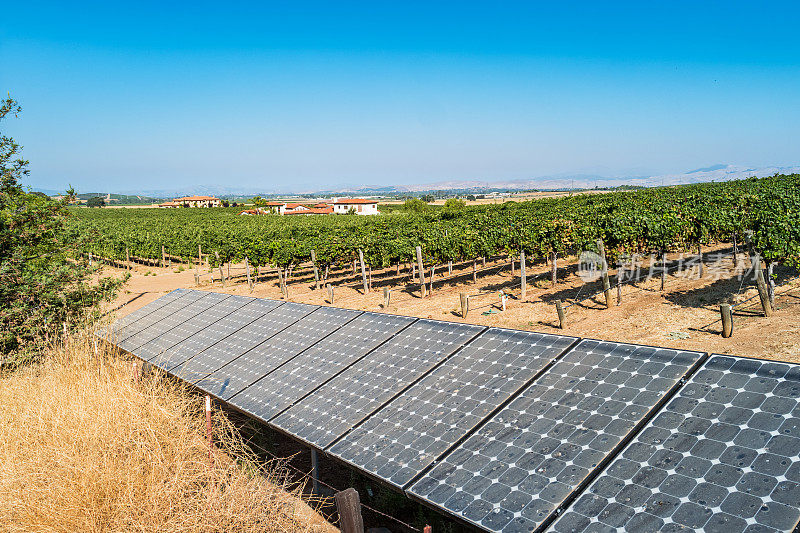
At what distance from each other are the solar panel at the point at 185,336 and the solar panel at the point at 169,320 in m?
0.24

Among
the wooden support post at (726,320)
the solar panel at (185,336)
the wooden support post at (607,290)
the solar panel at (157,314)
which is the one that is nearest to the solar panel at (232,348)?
the solar panel at (185,336)

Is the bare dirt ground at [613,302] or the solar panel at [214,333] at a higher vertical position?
the solar panel at [214,333]

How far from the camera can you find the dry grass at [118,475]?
440 cm

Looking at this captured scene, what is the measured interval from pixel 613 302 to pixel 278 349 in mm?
14355

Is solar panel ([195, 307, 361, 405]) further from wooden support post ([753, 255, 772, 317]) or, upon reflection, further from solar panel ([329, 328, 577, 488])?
wooden support post ([753, 255, 772, 317])

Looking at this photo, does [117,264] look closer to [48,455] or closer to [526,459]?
[48,455]

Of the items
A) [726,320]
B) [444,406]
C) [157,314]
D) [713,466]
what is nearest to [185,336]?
[157,314]

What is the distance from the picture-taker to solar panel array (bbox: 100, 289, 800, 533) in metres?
3.46

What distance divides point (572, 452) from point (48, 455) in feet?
16.9

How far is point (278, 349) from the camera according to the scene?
834cm

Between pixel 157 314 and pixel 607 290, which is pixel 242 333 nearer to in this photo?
pixel 157 314

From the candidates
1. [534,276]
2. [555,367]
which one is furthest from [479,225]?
[555,367]

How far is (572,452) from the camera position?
4.14m

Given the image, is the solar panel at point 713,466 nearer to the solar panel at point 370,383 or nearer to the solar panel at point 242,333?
the solar panel at point 370,383
